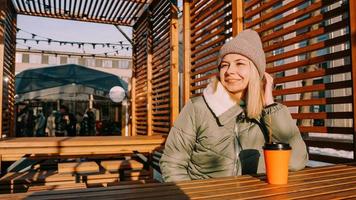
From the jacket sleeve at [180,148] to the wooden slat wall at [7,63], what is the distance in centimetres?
576

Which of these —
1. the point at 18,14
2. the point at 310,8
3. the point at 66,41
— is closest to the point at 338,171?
the point at 310,8

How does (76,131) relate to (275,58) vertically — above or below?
below

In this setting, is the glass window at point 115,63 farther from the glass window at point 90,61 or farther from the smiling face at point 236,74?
the smiling face at point 236,74

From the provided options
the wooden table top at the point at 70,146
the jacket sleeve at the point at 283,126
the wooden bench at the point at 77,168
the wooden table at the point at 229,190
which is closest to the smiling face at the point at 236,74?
the jacket sleeve at the point at 283,126

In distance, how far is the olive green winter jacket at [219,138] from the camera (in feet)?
6.70

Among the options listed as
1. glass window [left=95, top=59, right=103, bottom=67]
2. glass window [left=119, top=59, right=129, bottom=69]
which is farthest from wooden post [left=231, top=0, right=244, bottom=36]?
glass window [left=95, top=59, right=103, bottom=67]

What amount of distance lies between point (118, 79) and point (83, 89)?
1.16 meters

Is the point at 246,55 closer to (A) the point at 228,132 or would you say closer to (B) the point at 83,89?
(A) the point at 228,132

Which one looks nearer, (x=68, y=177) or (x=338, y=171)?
(x=338, y=171)

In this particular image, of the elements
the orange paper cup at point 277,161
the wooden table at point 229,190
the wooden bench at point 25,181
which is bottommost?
the wooden bench at point 25,181

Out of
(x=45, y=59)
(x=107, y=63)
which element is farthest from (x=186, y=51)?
(x=45, y=59)

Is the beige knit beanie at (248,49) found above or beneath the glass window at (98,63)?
beneath

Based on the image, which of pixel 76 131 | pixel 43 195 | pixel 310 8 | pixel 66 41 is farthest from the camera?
pixel 66 41

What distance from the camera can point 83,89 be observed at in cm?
977
